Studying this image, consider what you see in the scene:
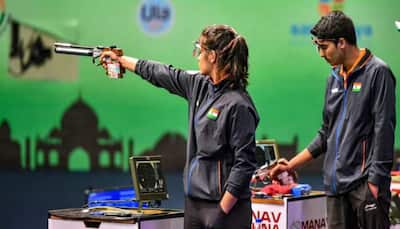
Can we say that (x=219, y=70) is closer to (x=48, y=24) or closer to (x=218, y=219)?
(x=218, y=219)

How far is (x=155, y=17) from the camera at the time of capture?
758 centimetres

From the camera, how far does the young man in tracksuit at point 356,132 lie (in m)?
3.65

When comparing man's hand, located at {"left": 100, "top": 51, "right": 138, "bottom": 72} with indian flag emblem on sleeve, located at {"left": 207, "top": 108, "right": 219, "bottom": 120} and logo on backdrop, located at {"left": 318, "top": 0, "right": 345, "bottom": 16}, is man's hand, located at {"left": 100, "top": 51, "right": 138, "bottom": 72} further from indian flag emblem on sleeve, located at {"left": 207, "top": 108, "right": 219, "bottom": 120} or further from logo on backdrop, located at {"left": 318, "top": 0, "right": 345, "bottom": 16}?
logo on backdrop, located at {"left": 318, "top": 0, "right": 345, "bottom": 16}

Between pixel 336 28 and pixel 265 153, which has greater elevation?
pixel 336 28

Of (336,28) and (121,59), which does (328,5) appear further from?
(121,59)

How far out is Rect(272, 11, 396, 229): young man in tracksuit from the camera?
3.65 m

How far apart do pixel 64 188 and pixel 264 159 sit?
3169mm

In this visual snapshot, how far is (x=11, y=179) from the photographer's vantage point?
7707mm

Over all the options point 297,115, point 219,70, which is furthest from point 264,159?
point 297,115

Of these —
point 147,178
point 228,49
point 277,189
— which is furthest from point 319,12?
point 228,49

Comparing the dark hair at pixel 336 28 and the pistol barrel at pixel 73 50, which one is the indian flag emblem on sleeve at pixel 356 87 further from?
the pistol barrel at pixel 73 50

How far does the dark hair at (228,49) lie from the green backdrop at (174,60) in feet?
12.2

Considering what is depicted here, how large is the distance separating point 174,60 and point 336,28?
12.5ft

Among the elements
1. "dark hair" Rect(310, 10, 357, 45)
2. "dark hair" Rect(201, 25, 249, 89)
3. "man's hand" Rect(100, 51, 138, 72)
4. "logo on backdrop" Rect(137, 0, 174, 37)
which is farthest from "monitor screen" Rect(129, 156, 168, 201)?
"logo on backdrop" Rect(137, 0, 174, 37)
